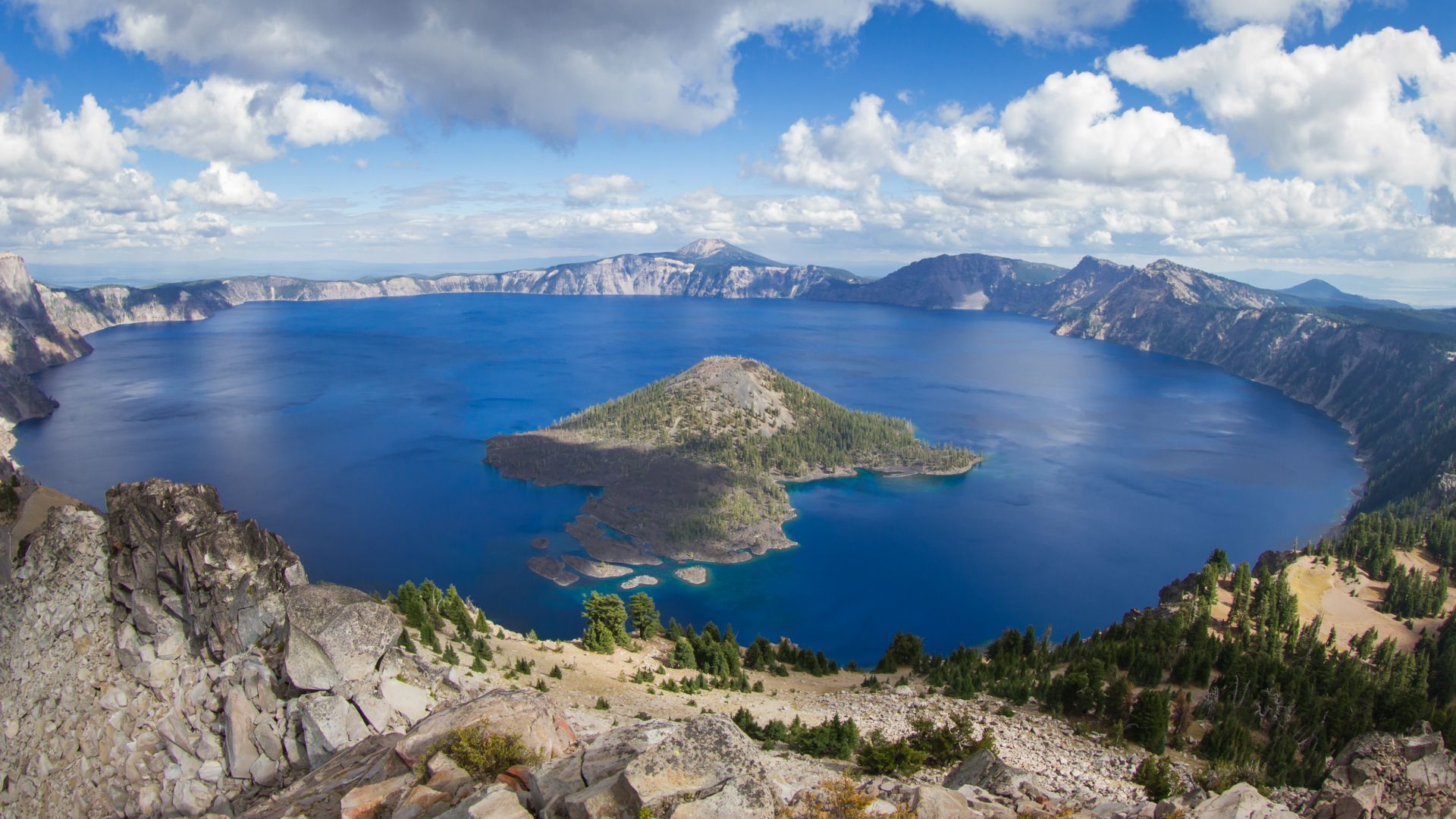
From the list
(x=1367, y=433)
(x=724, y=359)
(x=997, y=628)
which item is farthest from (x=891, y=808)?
(x=1367, y=433)

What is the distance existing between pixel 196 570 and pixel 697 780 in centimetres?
3096

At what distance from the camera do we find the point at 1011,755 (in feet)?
123

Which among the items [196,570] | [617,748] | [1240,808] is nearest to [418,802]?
[617,748]

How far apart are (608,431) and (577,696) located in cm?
12284

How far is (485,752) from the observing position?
21.3 meters

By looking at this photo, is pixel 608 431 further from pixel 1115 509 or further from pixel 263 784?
pixel 263 784

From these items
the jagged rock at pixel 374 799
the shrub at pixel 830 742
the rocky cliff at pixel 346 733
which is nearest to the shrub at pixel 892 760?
the rocky cliff at pixel 346 733

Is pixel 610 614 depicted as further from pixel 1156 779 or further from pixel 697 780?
pixel 697 780

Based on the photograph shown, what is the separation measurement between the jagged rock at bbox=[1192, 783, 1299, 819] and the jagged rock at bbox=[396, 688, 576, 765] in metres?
19.7

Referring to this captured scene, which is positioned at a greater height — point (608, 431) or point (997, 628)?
point (608, 431)

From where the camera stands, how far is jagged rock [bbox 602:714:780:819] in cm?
1752

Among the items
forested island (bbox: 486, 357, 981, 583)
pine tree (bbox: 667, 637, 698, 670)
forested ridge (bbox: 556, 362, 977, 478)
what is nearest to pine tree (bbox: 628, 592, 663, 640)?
pine tree (bbox: 667, 637, 698, 670)

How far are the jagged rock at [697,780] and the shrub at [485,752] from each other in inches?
168

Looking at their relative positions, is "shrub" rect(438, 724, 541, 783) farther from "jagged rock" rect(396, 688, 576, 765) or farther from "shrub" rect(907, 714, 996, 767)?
"shrub" rect(907, 714, 996, 767)
